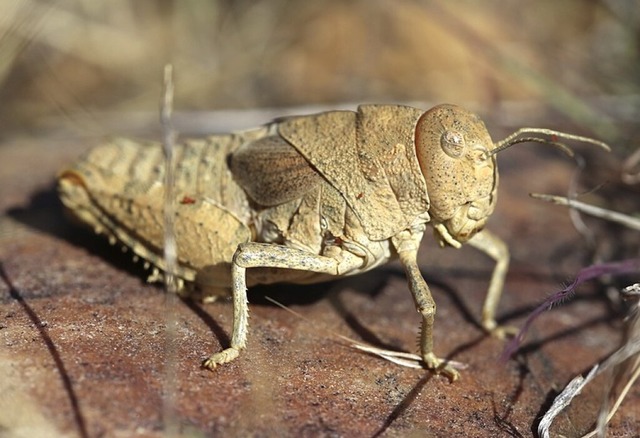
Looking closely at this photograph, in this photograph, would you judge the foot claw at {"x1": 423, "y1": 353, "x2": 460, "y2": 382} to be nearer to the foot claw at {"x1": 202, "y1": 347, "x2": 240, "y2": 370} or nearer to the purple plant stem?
the purple plant stem

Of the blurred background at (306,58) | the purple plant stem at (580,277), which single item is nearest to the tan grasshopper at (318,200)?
the purple plant stem at (580,277)

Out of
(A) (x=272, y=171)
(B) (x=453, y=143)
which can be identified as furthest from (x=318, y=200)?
(B) (x=453, y=143)

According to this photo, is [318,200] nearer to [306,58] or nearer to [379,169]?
[379,169]

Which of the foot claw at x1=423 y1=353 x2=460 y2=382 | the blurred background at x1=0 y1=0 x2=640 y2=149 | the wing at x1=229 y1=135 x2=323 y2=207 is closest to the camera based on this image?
the foot claw at x1=423 y1=353 x2=460 y2=382

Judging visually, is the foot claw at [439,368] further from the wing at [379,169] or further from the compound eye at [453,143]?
the compound eye at [453,143]

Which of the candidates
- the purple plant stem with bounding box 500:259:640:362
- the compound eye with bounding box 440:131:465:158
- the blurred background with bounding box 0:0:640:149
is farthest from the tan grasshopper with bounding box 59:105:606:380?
the blurred background with bounding box 0:0:640:149

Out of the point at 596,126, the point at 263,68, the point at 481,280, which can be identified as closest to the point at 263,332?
the point at 481,280

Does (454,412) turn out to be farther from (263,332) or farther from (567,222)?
(567,222)
